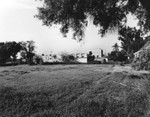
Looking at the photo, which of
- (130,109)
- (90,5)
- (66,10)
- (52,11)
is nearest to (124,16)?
(90,5)

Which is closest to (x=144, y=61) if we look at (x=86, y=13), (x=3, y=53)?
(x=86, y=13)

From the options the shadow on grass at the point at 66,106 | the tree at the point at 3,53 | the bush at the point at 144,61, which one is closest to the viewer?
the shadow on grass at the point at 66,106

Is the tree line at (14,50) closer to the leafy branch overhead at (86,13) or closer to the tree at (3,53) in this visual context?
the tree at (3,53)

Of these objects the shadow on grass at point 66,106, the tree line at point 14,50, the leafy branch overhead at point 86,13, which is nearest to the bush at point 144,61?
the leafy branch overhead at point 86,13

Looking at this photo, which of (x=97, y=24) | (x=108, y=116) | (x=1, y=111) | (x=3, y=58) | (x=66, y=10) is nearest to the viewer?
(x=108, y=116)

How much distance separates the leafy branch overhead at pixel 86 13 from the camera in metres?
10.9

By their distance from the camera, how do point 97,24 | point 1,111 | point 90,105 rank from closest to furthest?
point 1,111
point 90,105
point 97,24

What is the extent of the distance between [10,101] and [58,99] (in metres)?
2.33

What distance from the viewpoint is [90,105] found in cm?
725

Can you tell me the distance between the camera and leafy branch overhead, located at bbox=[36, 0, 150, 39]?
10.9 m

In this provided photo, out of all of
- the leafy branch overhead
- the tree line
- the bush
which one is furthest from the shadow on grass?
the tree line

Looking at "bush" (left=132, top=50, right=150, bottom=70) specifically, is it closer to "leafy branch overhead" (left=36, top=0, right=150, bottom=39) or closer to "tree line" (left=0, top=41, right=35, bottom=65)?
"leafy branch overhead" (left=36, top=0, right=150, bottom=39)

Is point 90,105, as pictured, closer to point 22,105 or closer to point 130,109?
point 130,109

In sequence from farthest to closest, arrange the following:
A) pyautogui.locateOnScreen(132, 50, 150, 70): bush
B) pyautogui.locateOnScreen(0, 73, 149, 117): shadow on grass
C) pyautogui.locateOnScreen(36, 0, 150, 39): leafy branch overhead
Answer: pyautogui.locateOnScreen(132, 50, 150, 70): bush < pyautogui.locateOnScreen(36, 0, 150, 39): leafy branch overhead < pyautogui.locateOnScreen(0, 73, 149, 117): shadow on grass
